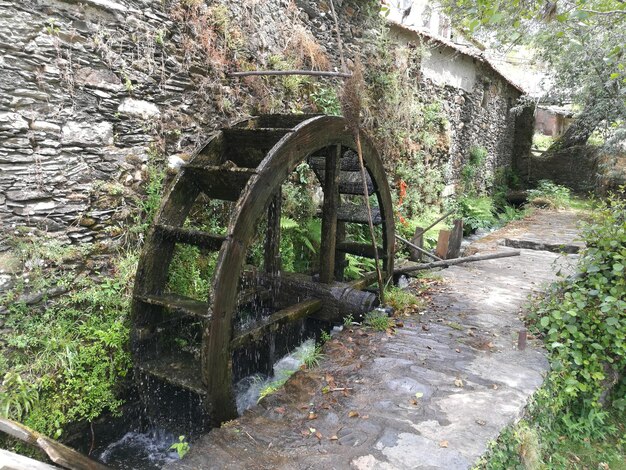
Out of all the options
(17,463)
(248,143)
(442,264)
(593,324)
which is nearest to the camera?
(17,463)

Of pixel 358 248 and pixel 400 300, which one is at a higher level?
pixel 358 248

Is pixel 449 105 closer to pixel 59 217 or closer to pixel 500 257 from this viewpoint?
pixel 500 257

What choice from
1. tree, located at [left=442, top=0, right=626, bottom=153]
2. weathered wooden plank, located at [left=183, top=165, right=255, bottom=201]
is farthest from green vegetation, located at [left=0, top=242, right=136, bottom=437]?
tree, located at [left=442, top=0, right=626, bottom=153]

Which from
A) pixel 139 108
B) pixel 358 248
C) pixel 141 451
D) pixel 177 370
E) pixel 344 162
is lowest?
pixel 141 451

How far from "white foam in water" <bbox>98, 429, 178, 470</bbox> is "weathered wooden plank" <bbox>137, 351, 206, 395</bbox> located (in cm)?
59

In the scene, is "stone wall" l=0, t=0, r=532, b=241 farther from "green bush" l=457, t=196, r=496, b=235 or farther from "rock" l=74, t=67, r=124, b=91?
"green bush" l=457, t=196, r=496, b=235

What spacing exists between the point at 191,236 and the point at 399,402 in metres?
1.86

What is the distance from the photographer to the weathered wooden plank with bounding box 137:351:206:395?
2.98m

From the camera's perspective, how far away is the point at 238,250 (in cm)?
304

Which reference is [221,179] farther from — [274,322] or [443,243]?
[443,243]

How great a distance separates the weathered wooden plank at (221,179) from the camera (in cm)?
326

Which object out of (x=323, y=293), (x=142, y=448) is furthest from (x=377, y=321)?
(x=142, y=448)

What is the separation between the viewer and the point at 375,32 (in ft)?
22.6

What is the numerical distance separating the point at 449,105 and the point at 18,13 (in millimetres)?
8873
